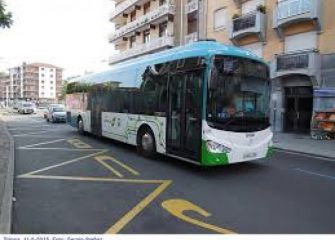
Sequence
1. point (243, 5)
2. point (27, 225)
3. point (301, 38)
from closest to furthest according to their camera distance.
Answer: point (27, 225) < point (301, 38) < point (243, 5)

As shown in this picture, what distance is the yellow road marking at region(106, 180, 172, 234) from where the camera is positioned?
5363 mm

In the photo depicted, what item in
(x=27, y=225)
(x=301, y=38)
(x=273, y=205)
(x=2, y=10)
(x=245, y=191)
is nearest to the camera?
(x=27, y=225)

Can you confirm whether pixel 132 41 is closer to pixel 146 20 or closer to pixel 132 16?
pixel 132 16

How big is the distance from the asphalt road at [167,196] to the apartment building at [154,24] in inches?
890

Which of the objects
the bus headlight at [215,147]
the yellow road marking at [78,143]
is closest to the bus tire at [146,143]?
the bus headlight at [215,147]

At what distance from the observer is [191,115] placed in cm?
909

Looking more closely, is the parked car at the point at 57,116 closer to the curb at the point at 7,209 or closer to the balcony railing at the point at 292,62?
the balcony railing at the point at 292,62

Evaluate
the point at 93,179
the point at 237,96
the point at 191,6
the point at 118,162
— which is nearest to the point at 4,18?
the point at 118,162

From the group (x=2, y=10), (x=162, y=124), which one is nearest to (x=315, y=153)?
(x=162, y=124)

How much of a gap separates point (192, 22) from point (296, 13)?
46.5 ft

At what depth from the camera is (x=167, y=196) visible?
7.10 metres

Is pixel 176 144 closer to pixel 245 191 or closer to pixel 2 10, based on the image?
pixel 245 191

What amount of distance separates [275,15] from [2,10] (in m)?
16.0

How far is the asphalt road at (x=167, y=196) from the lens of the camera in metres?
5.54
